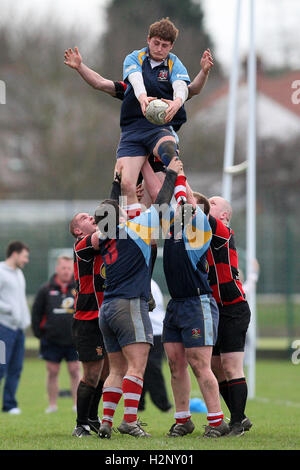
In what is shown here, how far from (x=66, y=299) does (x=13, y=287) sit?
811 mm

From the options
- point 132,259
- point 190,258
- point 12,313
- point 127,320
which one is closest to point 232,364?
point 190,258

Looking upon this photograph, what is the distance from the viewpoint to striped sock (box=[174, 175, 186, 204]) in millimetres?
7941

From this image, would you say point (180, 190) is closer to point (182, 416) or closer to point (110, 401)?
point (110, 401)

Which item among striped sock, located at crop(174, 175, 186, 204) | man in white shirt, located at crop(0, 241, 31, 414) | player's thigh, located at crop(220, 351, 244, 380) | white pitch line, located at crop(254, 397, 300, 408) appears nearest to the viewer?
striped sock, located at crop(174, 175, 186, 204)

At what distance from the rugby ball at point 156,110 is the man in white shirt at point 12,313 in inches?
221

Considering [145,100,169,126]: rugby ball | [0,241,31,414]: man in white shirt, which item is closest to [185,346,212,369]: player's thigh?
[145,100,169,126]: rugby ball

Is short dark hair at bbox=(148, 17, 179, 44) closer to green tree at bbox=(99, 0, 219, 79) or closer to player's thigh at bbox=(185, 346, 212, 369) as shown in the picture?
player's thigh at bbox=(185, 346, 212, 369)

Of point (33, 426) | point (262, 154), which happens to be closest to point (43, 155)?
point (262, 154)

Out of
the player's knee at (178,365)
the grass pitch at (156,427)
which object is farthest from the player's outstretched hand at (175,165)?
the grass pitch at (156,427)

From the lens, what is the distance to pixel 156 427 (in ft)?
31.1

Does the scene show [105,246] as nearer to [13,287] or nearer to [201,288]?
[201,288]

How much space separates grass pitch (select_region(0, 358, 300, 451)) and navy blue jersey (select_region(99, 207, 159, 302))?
1.28 meters

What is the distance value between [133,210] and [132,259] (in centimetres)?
76
